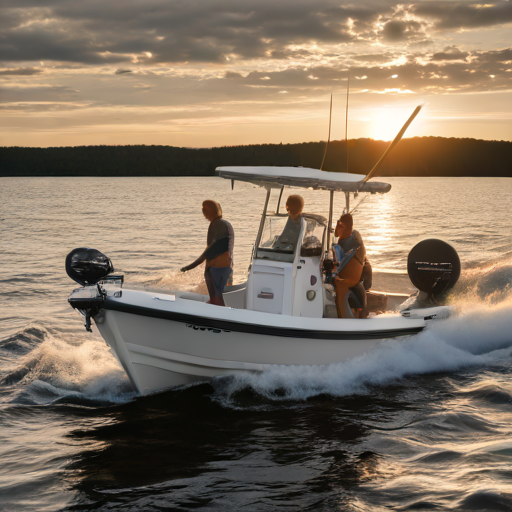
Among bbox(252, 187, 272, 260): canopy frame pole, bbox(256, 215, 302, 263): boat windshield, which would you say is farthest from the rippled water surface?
bbox(256, 215, 302, 263): boat windshield

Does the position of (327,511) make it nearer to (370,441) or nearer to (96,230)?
(370,441)

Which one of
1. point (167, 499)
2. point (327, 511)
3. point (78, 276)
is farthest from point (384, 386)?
point (78, 276)

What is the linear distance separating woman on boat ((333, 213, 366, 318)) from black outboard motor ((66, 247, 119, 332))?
9.56 ft

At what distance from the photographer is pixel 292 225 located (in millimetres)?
7297

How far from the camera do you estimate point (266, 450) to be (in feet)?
20.0

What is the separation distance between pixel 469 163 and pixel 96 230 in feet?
404

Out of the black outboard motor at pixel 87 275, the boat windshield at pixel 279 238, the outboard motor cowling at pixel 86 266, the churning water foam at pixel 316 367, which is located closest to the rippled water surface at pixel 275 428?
the churning water foam at pixel 316 367

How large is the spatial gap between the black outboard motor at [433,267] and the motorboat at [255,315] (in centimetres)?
173

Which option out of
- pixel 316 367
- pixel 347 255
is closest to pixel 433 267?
pixel 347 255

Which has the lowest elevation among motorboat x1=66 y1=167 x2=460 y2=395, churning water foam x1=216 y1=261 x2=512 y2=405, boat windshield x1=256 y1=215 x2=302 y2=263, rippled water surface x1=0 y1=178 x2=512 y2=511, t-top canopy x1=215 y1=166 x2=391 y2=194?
rippled water surface x1=0 y1=178 x2=512 y2=511

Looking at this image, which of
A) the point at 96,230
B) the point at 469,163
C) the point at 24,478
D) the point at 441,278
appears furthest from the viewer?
the point at 469,163

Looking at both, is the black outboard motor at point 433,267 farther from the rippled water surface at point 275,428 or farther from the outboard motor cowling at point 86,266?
the outboard motor cowling at point 86,266

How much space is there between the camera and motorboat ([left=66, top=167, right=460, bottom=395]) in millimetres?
6695

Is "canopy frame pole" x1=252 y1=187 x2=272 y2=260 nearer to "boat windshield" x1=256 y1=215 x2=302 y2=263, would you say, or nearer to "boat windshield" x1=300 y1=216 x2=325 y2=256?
"boat windshield" x1=256 y1=215 x2=302 y2=263
